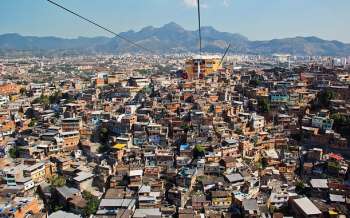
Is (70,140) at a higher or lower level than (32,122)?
lower

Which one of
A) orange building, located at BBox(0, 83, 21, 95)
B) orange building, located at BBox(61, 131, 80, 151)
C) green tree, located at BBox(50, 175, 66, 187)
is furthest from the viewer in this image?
orange building, located at BBox(0, 83, 21, 95)

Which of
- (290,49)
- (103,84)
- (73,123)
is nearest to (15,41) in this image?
(290,49)

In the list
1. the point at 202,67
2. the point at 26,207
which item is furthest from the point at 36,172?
the point at 202,67

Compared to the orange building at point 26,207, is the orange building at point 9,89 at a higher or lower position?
higher

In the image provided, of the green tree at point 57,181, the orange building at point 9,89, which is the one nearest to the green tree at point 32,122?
the green tree at point 57,181

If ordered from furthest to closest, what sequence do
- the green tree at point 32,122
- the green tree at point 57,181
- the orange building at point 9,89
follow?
the orange building at point 9,89 → the green tree at point 32,122 → the green tree at point 57,181

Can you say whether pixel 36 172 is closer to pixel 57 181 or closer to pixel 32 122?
pixel 57 181

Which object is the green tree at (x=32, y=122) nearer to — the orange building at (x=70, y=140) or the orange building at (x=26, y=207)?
the orange building at (x=70, y=140)

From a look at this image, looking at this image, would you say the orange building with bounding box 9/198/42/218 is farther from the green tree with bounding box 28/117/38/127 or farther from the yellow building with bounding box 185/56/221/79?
the yellow building with bounding box 185/56/221/79

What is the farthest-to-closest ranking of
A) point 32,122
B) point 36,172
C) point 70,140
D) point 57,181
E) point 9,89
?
point 9,89, point 32,122, point 70,140, point 36,172, point 57,181

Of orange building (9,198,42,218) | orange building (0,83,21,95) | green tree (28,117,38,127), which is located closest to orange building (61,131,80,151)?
green tree (28,117,38,127)

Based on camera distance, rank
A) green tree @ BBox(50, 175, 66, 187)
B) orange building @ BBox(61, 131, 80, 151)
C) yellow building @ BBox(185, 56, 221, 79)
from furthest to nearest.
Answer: yellow building @ BBox(185, 56, 221, 79) < orange building @ BBox(61, 131, 80, 151) < green tree @ BBox(50, 175, 66, 187)

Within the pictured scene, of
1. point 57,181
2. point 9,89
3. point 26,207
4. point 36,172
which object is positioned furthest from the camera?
point 9,89
